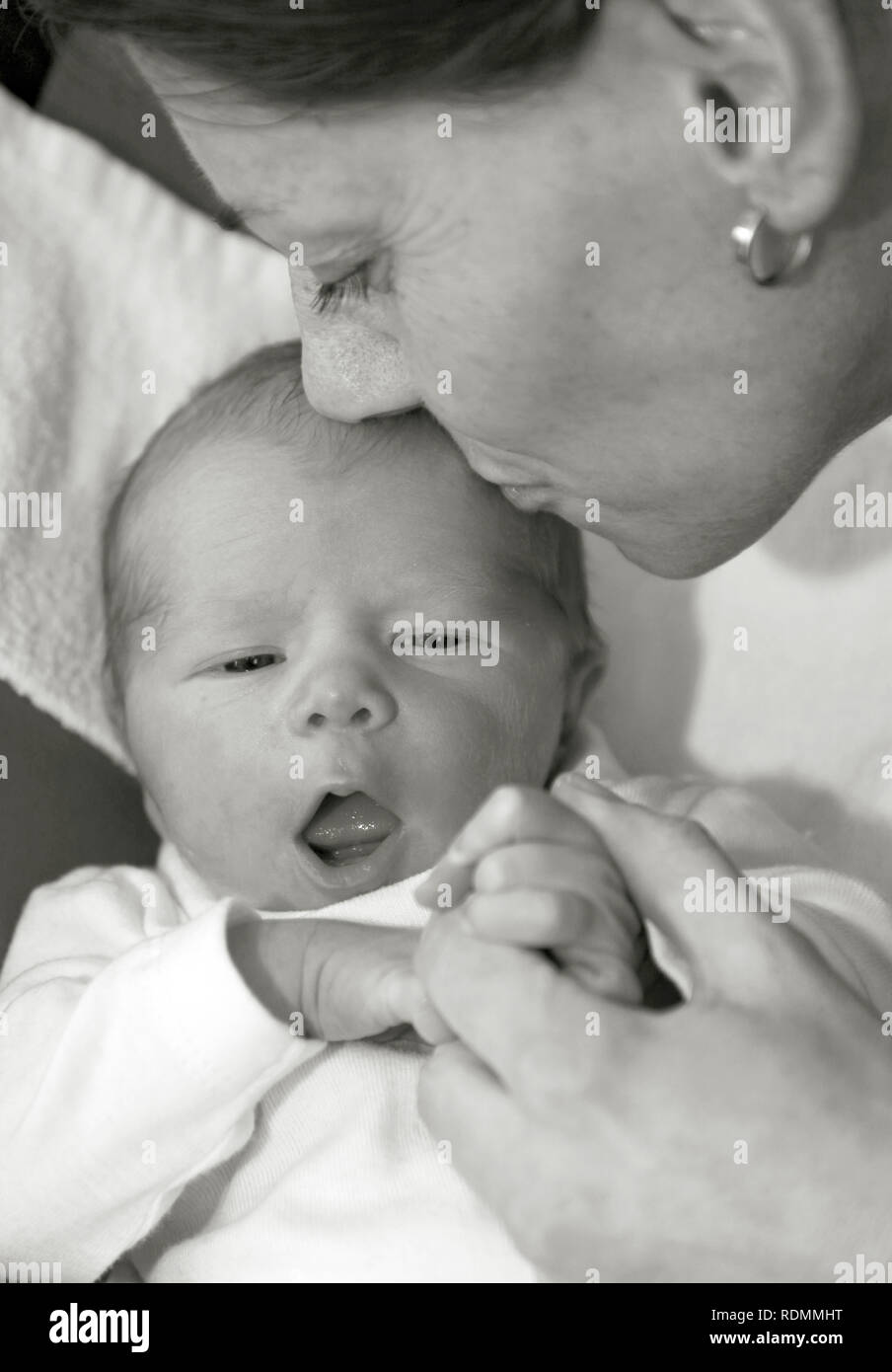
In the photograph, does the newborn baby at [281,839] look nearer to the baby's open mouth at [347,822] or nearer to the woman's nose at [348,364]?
the baby's open mouth at [347,822]

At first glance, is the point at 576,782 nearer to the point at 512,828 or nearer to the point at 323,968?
the point at 512,828

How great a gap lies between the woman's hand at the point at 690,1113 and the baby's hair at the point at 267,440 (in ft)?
2.41

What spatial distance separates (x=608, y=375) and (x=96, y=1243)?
89cm

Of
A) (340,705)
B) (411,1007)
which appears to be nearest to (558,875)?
(411,1007)

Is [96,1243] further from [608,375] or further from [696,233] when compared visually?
[696,233]

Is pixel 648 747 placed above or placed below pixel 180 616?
below

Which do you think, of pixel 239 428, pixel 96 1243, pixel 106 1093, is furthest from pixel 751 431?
pixel 96 1243

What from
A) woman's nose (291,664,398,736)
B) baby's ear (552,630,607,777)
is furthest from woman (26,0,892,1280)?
baby's ear (552,630,607,777)

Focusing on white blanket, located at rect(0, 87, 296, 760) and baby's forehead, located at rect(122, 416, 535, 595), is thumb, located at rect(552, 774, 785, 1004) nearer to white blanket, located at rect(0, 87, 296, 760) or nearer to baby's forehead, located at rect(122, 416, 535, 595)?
baby's forehead, located at rect(122, 416, 535, 595)

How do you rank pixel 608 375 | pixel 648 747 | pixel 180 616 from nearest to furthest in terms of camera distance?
1. pixel 608 375
2. pixel 180 616
3. pixel 648 747

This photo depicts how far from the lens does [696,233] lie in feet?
3.62

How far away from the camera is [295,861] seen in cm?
158

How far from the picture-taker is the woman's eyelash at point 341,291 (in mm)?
1251

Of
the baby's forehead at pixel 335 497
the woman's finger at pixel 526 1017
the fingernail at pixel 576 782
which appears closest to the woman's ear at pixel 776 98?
the fingernail at pixel 576 782
